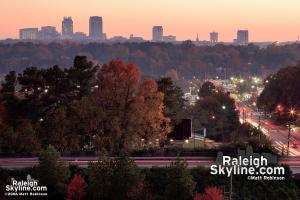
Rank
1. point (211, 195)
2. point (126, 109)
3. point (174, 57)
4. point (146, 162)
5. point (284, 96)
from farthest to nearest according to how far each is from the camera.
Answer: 1. point (174, 57)
2. point (284, 96)
3. point (126, 109)
4. point (146, 162)
5. point (211, 195)

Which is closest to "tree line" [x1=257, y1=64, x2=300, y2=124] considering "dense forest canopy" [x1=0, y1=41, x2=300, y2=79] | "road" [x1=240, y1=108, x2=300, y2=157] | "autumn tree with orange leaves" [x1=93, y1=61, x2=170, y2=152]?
"road" [x1=240, y1=108, x2=300, y2=157]

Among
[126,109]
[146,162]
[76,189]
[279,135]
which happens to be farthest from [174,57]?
[76,189]

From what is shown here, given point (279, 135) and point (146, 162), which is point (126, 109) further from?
point (279, 135)

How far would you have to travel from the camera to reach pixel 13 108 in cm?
3228

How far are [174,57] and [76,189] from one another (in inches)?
6255

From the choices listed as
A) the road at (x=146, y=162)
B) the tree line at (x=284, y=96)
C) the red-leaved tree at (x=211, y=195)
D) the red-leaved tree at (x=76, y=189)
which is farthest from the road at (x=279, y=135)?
the red-leaved tree at (x=76, y=189)

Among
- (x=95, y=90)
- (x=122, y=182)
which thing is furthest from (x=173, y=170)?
(x=95, y=90)

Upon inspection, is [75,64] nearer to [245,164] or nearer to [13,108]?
[13,108]

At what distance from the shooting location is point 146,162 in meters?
26.4

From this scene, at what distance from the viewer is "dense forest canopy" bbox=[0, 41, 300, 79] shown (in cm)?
16400

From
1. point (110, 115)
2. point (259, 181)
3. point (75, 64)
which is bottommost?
point (259, 181)

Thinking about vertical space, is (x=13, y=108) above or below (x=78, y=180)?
above

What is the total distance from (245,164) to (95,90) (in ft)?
37.6

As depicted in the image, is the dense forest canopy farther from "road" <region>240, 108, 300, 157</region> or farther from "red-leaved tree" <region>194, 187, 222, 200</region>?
"red-leaved tree" <region>194, 187, 222, 200</region>
